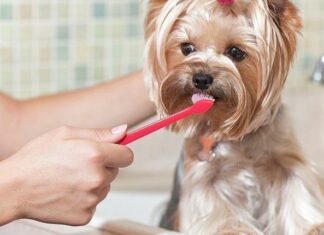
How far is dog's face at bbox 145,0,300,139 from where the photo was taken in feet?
4.03

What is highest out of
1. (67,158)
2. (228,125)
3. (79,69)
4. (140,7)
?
(67,158)

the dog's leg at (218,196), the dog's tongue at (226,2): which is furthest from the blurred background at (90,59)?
the dog's tongue at (226,2)

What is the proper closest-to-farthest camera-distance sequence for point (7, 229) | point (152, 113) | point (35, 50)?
1. point (7, 229)
2. point (152, 113)
3. point (35, 50)

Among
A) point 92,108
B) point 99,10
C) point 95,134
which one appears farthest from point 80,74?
point 95,134

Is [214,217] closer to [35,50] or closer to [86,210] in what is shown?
[86,210]

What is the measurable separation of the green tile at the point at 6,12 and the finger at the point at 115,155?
944mm

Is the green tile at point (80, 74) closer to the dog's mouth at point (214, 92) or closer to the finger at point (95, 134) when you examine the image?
the dog's mouth at point (214, 92)

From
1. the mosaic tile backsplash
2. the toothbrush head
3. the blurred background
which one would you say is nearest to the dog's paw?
the toothbrush head

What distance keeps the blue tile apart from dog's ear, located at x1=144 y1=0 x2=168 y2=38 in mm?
634

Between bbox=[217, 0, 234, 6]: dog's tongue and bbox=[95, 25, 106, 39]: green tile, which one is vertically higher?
bbox=[217, 0, 234, 6]: dog's tongue

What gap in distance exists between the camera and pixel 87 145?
0.99m

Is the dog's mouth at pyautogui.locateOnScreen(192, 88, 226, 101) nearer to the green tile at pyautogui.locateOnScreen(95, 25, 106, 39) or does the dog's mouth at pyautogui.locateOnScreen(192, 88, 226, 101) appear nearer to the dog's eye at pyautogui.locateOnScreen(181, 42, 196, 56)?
the dog's eye at pyautogui.locateOnScreen(181, 42, 196, 56)

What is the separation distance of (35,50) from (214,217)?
0.77m

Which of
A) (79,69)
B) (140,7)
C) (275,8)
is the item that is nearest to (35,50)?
(79,69)
